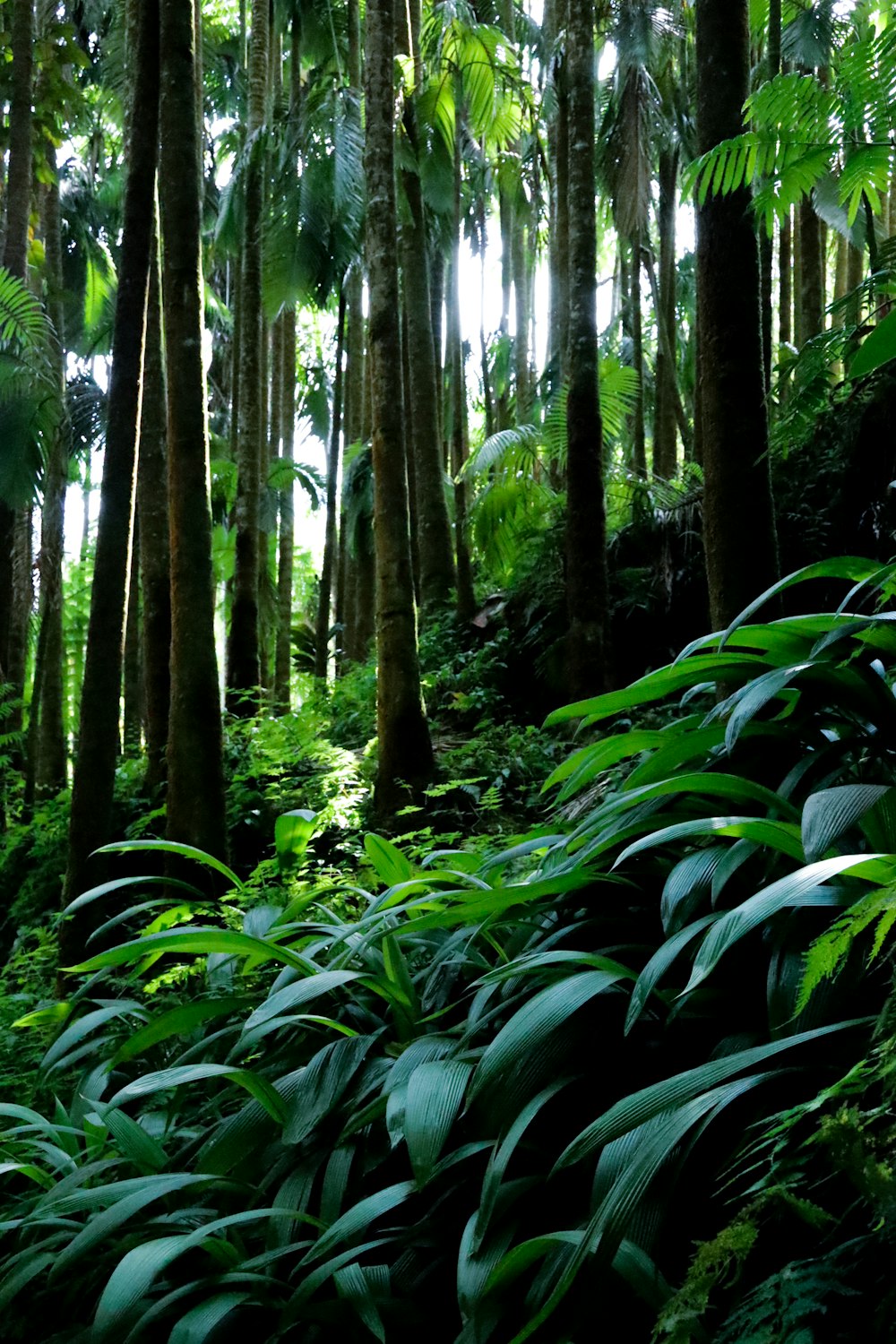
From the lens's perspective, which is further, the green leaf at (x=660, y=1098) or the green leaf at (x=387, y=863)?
the green leaf at (x=387, y=863)

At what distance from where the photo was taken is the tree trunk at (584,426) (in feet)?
24.3

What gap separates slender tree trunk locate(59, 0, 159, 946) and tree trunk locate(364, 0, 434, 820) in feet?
5.27

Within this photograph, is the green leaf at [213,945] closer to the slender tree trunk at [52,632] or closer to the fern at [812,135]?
the fern at [812,135]

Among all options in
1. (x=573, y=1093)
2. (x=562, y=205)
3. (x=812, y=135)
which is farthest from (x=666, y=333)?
(x=573, y=1093)

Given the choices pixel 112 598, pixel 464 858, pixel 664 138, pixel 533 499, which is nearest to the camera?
pixel 464 858

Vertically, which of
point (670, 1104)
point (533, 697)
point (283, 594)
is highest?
point (283, 594)

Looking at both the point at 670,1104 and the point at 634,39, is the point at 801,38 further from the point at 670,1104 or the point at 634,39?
the point at 670,1104

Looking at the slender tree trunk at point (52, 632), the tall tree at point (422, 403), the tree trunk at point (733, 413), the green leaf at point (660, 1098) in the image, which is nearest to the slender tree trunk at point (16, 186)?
the slender tree trunk at point (52, 632)

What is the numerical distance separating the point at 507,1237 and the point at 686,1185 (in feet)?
1.06

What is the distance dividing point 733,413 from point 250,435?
793 cm

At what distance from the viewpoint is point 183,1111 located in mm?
2869

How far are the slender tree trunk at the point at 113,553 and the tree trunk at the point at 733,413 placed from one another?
12.0 feet

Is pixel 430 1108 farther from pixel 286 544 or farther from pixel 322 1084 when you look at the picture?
pixel 286 544

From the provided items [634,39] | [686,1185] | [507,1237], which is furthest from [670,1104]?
[634,39]
